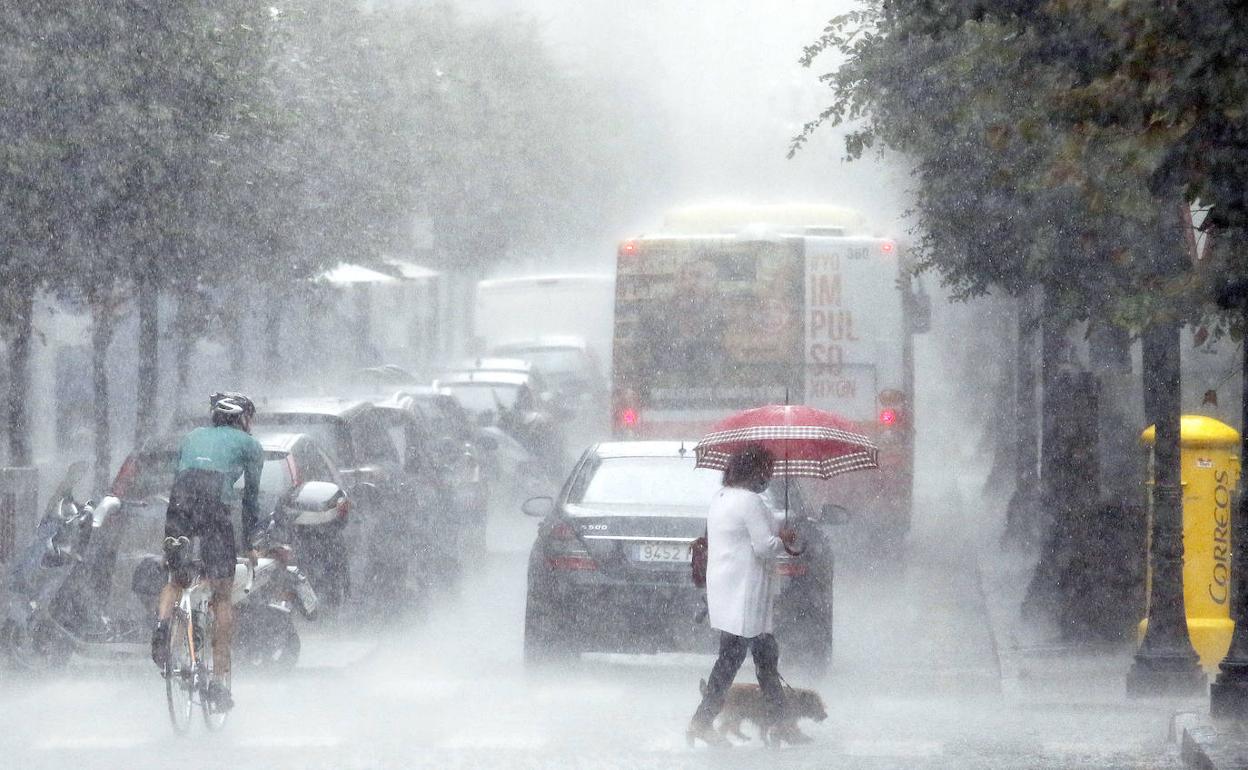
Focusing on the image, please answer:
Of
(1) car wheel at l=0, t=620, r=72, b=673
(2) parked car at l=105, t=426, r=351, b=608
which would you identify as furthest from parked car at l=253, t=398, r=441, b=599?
(1) car wheel at l=0, t=620, r=72, b=673

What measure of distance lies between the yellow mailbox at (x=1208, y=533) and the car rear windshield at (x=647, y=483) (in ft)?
8.46

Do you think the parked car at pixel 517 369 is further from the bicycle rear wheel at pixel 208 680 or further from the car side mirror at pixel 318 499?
the bicycle rear wheel at pixel 208 680

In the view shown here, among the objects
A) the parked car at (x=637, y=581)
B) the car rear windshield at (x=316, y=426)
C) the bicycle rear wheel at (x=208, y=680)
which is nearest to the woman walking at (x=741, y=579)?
the parked car at (x=637, y=581)

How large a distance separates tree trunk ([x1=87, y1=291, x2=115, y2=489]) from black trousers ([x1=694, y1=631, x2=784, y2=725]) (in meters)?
9.27

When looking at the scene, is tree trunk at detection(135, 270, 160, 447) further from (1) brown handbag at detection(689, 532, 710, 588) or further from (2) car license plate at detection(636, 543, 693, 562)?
(1) brown handbag at detection(689, 532, 710, 588)

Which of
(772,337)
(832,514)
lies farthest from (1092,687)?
(772,337)

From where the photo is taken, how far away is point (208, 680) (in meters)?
10.6

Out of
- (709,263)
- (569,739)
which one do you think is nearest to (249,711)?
(569,739)

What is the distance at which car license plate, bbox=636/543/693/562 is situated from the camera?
12.4 m

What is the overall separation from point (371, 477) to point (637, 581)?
328cm

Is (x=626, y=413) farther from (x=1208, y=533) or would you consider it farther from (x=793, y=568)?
(x=1208, y=533)

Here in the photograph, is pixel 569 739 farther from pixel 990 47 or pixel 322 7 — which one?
pixel 322 7

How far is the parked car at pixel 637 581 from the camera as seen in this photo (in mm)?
12430

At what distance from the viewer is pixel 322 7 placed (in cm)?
2827
